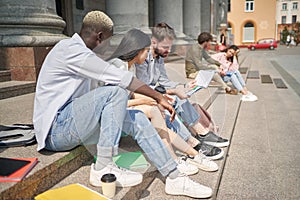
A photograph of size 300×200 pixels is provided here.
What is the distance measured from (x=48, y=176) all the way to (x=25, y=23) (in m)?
3.19

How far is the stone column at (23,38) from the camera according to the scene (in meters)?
4.55

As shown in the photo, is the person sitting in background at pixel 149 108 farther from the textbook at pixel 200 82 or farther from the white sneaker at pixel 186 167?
the textbook at pixel 200 82

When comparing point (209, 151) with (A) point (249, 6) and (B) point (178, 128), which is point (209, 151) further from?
(A) point (249, 6)

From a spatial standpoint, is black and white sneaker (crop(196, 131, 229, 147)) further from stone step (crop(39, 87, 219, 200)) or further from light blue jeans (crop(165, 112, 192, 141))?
stone step (crop(39, 87, 219, 200))

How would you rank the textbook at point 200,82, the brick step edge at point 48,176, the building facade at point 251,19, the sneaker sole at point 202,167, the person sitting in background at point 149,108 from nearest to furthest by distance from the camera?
the brick step edge at point 48,176, the person sitting in background at point 149,108, the sneaker sole at point 202,167, the textbook at point 200,82, the building facade at point 251,19

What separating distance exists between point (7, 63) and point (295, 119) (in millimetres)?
4369

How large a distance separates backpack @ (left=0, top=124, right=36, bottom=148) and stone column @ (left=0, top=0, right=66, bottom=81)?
207 cm

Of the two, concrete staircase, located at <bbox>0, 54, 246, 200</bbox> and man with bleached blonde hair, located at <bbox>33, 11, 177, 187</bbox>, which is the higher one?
man with bleached blonde hair, located at <bbox>33, 11, 177, 187</bbox>

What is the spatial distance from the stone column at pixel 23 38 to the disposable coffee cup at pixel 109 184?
3047 millimetres

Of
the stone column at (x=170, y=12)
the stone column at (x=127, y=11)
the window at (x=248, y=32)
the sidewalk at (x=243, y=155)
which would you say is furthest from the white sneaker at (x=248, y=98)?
the window at (x=248, y=32)

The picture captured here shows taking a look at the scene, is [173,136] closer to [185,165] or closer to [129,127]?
[185,165]

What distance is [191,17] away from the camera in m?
14.6

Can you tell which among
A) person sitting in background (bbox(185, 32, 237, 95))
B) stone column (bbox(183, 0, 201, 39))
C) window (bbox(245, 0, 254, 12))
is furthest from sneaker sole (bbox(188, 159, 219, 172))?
window (bbox(245, 0, 254, 12))

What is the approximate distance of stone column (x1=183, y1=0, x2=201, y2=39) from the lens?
1452 centimetres
